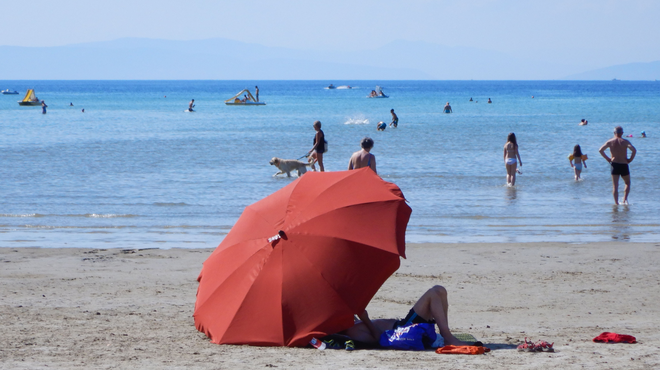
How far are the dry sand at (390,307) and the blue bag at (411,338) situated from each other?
15cm

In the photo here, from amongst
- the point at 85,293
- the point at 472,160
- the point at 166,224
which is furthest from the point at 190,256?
the point at 472,160

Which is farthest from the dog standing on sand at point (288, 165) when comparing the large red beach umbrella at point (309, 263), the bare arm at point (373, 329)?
the bare arm at point (373, 329)

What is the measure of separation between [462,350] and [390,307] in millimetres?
1792

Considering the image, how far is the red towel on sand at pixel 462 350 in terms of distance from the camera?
545 cm

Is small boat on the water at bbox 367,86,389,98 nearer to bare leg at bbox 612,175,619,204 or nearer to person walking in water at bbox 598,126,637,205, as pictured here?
bare leg at bbox 612,175,619,204

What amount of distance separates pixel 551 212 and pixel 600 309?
7598mm

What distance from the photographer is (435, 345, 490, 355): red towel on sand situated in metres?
5.45

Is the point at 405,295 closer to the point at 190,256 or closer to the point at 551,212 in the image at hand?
the point at 190,256

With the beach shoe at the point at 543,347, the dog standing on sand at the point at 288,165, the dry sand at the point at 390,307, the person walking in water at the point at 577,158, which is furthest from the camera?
the dog standing on sand at the point at 288,165

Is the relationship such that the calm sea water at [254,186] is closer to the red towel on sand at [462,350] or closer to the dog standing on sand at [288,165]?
the dog standing on sand at [288,165]

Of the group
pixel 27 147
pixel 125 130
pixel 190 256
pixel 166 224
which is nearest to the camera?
pixel 190 256

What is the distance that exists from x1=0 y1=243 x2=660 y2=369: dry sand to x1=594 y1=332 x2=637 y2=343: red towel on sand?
0.29 feet

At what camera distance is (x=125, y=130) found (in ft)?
140

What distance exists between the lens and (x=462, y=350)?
18.0 ft
